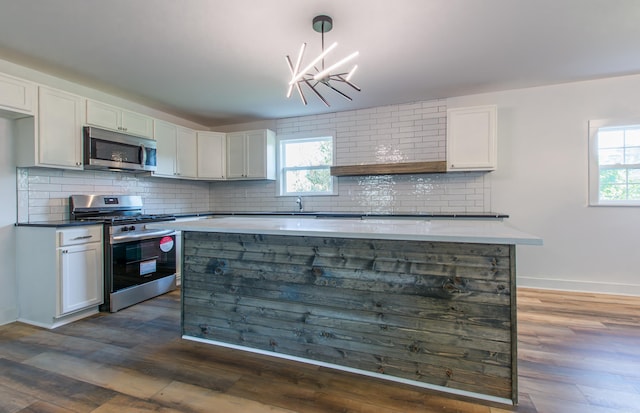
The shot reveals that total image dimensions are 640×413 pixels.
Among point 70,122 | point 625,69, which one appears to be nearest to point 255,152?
point 70,122

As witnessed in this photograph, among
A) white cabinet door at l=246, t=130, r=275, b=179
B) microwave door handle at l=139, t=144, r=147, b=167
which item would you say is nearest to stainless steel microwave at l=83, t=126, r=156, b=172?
microwave door handle at l=139, t=144, r=147, b=167

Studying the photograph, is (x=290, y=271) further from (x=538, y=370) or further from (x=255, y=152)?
(x=255, y=152)

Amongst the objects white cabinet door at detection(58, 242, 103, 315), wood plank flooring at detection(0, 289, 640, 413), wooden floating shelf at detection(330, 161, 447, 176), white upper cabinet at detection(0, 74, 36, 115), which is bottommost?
wood plank flooring at detection(0, 289, 640, 413)

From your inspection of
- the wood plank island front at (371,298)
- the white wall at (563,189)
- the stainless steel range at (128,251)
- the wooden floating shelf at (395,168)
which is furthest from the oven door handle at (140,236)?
the white wall at (563,189)

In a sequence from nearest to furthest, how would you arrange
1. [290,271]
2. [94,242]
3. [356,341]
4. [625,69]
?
1. [356,341]
2. [290,271]
3. [94,242]
4. [625,69]

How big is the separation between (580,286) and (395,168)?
8.51ft

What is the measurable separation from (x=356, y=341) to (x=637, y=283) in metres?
3.71

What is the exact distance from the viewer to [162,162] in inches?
164

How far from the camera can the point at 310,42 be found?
2.59 meters

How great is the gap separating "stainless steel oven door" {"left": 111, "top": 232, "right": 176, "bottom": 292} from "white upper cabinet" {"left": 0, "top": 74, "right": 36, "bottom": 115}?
1433mm

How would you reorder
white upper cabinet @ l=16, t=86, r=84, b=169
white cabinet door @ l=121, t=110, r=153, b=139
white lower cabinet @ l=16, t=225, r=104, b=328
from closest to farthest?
white lower cabinet @ l=16, t=225, r=104, b=328, white upper cabinet @ l=16, t=86, r=84, b=169, white cabinet door @ l=121, t=110, r=153, b=139

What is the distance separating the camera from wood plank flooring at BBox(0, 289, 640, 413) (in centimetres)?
166

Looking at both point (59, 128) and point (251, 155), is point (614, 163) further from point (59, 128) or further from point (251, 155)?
point (59, 128)

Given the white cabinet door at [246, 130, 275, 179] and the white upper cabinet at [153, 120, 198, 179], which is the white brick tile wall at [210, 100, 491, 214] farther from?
the white upper cabinet at [153, 120, 198, 179]
